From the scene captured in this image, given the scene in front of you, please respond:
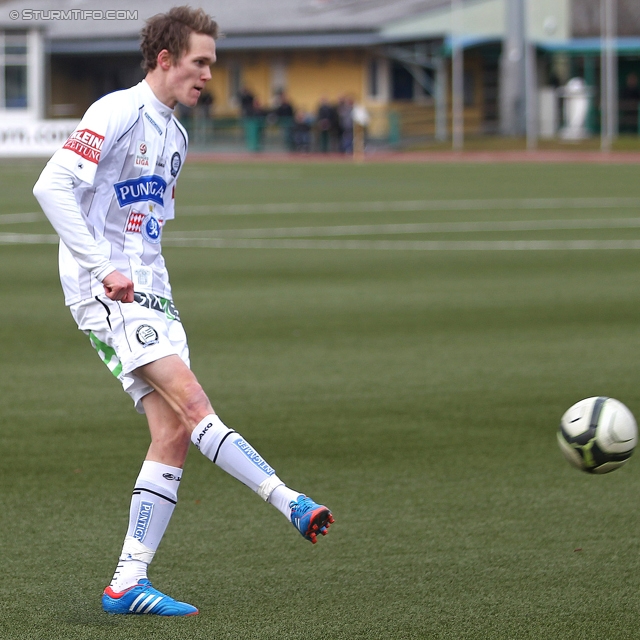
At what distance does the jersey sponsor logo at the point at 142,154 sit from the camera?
5.01m

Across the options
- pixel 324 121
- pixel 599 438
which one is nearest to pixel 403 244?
pixel 599 438

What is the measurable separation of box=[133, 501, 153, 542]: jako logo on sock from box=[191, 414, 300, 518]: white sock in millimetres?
389

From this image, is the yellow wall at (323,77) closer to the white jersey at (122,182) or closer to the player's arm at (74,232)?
the white jersey at (122,182)

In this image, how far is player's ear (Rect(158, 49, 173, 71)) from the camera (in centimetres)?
495

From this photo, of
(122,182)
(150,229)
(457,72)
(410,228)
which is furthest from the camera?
(457,72)

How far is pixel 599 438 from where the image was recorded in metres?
5.41

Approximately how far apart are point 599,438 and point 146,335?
76.3 inches

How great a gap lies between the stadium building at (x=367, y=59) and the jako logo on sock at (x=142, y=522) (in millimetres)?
46653

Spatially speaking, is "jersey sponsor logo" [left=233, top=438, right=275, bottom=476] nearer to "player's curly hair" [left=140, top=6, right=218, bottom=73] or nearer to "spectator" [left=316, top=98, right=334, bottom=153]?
"player's curly hair" [left=140, top=6, right=218, bottom=73]

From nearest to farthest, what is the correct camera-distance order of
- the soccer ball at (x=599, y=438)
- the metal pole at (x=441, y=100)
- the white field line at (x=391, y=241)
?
the soccer ball at (x=599, y=438) → the white field line at (x=391, y=241) → the metal pole at (x=441, y=100)

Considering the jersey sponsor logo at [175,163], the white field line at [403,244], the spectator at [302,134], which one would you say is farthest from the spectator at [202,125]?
the jersey sponsor logo at [175,163]

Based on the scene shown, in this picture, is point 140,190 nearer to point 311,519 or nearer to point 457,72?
point 311,519

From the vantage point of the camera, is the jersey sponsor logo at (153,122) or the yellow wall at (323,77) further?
the yellow wall at (323,77)

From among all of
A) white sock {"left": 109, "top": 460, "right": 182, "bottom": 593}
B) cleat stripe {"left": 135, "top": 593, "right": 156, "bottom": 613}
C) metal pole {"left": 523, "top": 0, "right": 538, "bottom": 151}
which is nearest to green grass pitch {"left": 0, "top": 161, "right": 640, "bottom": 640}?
cleat stripe {"left": 135, "top": 593, "right": 156, "bottom": 613}
